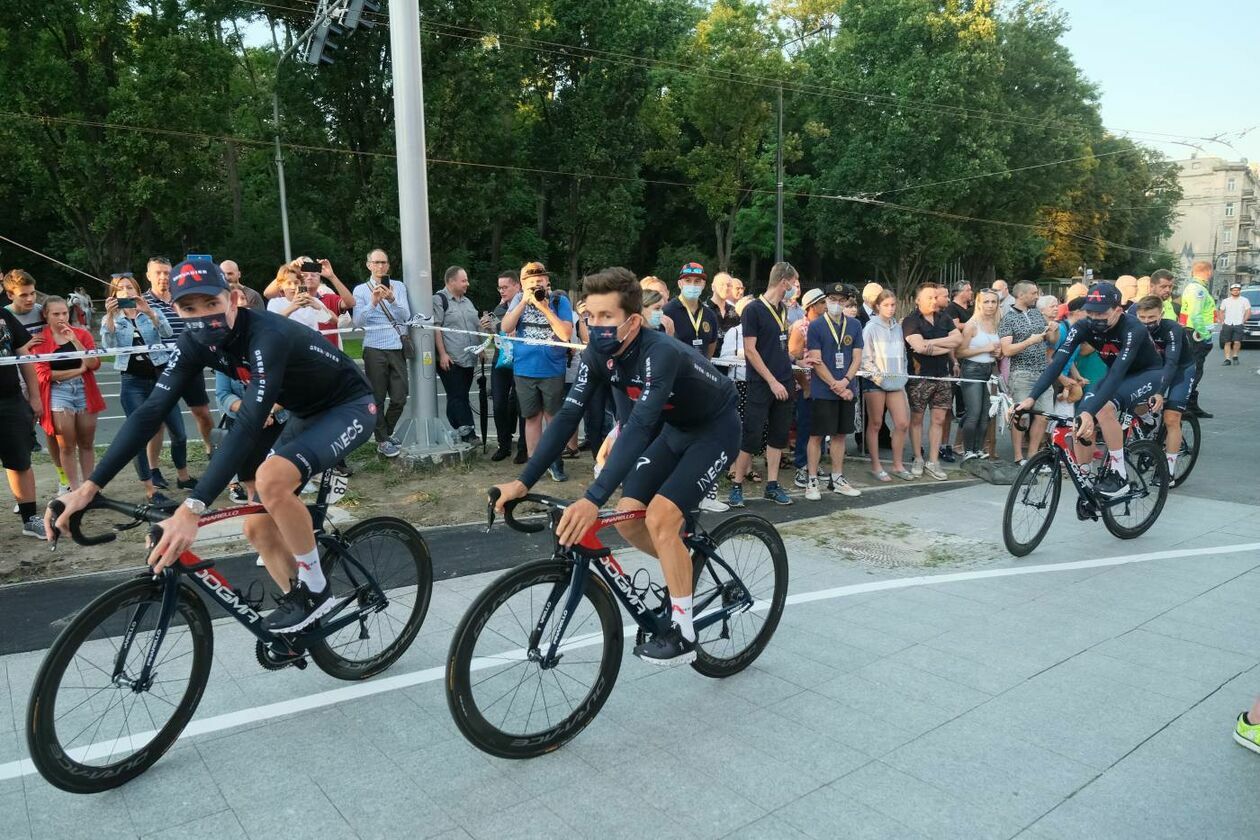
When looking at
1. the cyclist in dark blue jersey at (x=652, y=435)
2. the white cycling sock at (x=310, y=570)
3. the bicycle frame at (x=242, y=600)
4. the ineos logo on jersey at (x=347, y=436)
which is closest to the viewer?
the bicycle frame at (x=242, y=600)

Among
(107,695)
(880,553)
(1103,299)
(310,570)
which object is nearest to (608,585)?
(310,570)

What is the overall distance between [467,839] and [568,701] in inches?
31.6

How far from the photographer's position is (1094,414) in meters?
6.84

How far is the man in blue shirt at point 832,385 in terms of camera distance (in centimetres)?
857

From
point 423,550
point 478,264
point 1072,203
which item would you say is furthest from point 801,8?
point 423,550

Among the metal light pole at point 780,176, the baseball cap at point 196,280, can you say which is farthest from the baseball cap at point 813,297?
the metal light pole at point 780,176

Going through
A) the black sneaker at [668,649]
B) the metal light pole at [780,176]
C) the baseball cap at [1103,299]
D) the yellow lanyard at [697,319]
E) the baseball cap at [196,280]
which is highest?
the metal light pole at [780,176]

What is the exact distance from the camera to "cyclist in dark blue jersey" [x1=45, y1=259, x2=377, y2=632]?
3.43 m

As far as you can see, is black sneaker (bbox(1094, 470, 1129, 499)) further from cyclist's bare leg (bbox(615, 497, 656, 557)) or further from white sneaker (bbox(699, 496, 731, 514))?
cyclist's bare leg (bbox(615, 497, 656, 557))

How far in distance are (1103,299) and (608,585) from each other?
5.17 metres

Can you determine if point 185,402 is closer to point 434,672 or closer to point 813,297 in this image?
point 434,672

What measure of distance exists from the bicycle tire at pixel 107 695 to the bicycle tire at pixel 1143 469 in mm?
6540

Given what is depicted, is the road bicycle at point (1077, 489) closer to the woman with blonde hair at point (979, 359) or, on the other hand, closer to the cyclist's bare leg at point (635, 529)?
the woman with blonde hair at point (979, 359)

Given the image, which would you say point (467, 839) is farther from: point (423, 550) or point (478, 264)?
point (478, 264)
